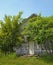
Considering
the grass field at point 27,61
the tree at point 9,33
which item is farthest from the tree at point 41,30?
the tree at point 9,33

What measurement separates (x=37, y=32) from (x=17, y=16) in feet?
28.4

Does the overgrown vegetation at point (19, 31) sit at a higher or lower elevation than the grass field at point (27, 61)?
higher

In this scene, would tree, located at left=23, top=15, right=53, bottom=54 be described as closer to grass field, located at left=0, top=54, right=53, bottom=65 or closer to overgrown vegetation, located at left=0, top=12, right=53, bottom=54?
overgrown vegetation, located at left=0, top=12, right=53, bottom=54

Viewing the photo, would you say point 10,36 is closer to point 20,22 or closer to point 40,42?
point 20,22

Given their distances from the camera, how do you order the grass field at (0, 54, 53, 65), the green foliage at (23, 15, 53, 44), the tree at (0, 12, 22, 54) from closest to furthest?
the grass field at (0, 54, 53, 65)
the green foliage at (23, 15, 53, 44)
the tree at (0, 12, 22, 54)

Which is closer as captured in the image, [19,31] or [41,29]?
[41,29]

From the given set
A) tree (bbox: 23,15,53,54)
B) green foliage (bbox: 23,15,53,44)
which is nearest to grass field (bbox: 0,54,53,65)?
tree (bbox: 23,15,53,54)

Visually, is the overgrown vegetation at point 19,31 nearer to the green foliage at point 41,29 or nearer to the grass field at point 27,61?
the green foliage at point 41,29

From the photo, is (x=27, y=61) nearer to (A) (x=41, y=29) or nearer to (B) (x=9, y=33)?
(A) (x=41, y=29)

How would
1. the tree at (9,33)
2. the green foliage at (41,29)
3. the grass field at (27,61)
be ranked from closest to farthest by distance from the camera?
the grass field at (27,61)
the green foliage at (41,29)
the tree at (9,33)

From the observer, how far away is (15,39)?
3678 cm

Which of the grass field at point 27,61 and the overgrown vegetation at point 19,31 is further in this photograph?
the overgrown vegetation at point 19,31

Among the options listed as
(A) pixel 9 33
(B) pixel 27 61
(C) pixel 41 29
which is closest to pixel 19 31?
(A) pixel 9 33

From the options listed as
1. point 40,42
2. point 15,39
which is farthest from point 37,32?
point 15,39
